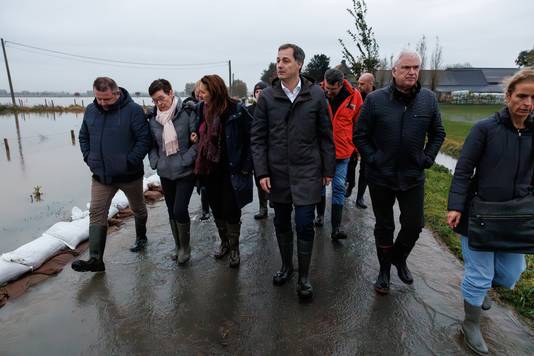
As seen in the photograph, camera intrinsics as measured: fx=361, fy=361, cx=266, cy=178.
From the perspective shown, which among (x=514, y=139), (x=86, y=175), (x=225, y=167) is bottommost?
(x=86, y=175)

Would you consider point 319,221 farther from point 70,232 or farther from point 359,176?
point 70,232

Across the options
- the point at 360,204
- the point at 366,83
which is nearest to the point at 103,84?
the point at 366,83

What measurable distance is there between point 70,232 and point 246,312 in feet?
8.73

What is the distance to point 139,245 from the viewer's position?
14.2 feet

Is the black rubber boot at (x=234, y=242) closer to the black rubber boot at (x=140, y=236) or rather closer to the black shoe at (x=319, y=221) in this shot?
the black rubber boot at (x=140, y=236)

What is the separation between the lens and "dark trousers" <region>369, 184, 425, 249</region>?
10.1 feet

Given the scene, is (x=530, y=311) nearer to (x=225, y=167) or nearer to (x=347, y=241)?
(x=347, y=241)

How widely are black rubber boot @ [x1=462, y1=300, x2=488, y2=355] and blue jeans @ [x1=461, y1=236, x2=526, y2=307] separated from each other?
0.06 m

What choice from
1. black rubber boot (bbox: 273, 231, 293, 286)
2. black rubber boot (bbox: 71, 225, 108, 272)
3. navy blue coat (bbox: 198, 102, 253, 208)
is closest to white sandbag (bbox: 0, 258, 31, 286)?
black rubber boot (bbox: 71, 225, 108, 272)

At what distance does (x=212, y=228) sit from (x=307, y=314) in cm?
235

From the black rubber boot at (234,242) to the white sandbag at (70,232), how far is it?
1.96 m

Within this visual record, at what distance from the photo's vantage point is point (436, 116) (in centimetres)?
299

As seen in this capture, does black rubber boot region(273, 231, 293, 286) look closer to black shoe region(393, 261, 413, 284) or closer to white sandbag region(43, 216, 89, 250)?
black shoe region(393, 261, 413, 284)

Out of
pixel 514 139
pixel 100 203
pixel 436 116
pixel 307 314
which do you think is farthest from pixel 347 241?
pixel 100 203
